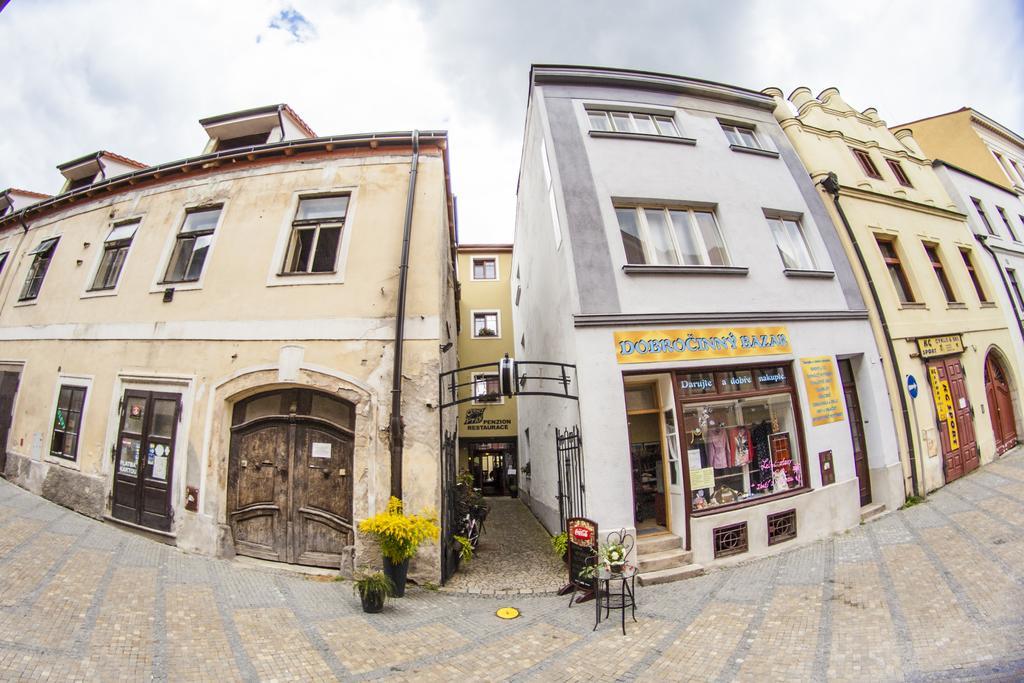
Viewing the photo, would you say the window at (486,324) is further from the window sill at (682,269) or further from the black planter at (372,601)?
the black planter at (372,601)

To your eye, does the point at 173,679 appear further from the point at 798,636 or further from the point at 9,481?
the point at 9,481

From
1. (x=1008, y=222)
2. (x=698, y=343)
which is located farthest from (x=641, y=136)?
(x=1008, y=222)

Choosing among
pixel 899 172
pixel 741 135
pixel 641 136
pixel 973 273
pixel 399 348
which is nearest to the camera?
pixel 399 348

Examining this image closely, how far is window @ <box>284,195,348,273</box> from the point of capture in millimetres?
7012

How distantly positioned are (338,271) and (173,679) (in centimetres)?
543

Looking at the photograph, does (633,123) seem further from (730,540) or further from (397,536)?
(397,536)

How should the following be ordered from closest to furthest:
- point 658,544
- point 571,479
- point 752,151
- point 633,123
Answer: point 658,544 → point 571,479 → point 633,123 → point 752,151

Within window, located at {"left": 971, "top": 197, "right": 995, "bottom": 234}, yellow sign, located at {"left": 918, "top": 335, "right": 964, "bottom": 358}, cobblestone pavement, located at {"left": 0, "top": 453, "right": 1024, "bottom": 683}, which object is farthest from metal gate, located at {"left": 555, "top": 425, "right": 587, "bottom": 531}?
window, located at {"left": 971, "top": 197, "right": 995, "bottom": 234}

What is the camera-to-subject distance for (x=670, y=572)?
5848 millimetres

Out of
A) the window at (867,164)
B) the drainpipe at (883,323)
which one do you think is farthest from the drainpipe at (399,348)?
the window at (867,164)

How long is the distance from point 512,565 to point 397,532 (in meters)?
2.63

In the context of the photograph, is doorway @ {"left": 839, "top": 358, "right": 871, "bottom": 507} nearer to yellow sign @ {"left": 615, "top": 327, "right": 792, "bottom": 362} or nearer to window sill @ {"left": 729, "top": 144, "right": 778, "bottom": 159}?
yellow sign @ {"left": 615, "top": 327, "right": 792, "bottom": 362}

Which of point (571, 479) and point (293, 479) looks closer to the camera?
point (293, 479)

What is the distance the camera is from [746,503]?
663 centimetres
